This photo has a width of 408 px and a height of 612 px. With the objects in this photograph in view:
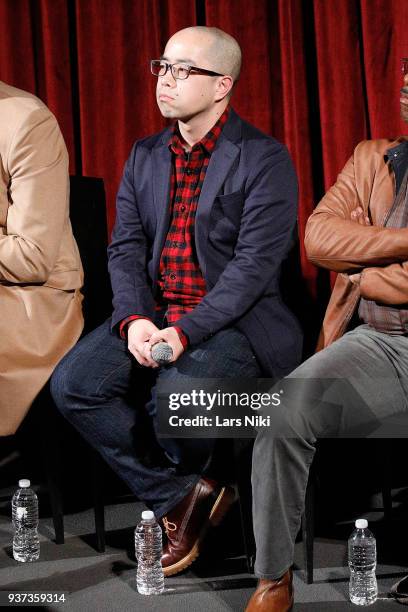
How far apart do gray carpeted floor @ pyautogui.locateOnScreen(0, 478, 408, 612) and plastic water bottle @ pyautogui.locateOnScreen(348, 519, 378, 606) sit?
1.1 inches

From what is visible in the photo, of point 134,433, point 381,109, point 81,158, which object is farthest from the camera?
point 81,158

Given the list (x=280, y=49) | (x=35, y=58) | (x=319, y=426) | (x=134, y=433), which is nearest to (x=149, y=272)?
(x=134, y=433)

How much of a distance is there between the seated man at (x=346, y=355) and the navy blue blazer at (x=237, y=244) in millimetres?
154

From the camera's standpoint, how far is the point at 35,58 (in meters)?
3.83

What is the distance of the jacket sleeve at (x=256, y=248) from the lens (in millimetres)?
2627

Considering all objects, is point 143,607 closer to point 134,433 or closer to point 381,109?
point 134,433

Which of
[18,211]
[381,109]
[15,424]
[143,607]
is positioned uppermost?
[381,109]

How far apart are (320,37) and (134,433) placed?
152 centimetres

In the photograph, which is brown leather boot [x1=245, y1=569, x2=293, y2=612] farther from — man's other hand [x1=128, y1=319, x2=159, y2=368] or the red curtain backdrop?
the red curtain backdrop

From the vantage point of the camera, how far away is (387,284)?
7.90 feet

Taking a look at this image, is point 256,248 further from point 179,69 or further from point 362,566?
point 362,566

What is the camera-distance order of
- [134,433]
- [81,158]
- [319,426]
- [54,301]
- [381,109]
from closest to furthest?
[319,426]
[134,433]
[54,301]
[381,109]
[81,158]

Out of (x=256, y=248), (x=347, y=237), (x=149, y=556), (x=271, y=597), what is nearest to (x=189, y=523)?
(x=149, y=556)

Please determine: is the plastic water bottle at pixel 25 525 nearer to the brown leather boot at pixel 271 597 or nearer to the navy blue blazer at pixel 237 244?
the navy blue blazer at pixel 237 244
